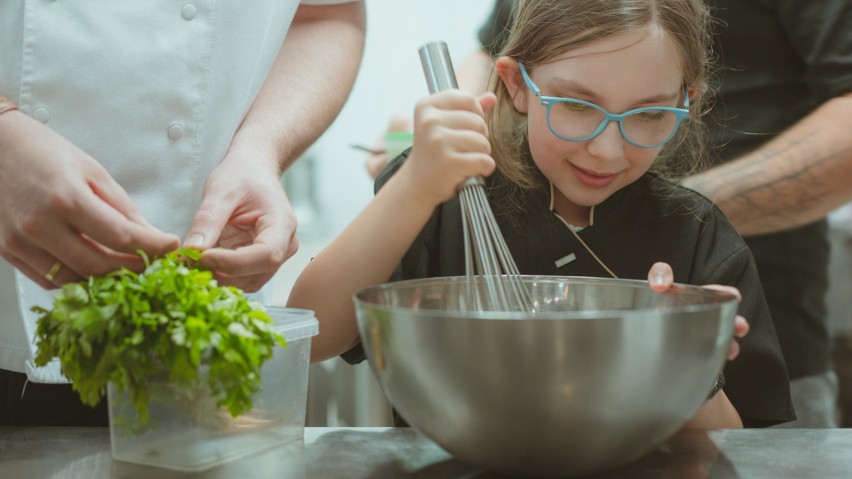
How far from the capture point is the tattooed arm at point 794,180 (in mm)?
1220

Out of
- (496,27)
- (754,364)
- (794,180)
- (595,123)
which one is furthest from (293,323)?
(496,27)

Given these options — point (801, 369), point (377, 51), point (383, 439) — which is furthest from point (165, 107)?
point (377, 51)

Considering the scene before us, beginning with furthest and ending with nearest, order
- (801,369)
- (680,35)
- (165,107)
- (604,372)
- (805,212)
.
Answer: (801,369)
(805,212)
(680,35)
(165,107)
(604,372)

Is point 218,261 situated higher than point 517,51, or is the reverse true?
point 517,51

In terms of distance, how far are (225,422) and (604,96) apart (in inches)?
22.5

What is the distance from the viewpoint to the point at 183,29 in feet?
2.95

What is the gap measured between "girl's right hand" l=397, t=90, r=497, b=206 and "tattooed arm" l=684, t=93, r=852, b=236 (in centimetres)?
54

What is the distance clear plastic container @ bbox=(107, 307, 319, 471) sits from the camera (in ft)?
2.05

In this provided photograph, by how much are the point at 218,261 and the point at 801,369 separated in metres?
1.08

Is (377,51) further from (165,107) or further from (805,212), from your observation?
(165,107)

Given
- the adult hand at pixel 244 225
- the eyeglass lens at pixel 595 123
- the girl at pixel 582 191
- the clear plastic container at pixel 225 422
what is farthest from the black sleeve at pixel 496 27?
the clear plastic container at pixel 225 422

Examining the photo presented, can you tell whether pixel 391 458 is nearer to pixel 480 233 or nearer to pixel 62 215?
pixel 480 233

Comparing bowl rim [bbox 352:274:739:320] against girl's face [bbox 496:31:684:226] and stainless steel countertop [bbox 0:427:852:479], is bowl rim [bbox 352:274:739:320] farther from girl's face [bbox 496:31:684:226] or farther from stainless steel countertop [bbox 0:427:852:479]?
girl's face [bbox 496:31:684:226]

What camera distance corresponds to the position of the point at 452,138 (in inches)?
30.6
